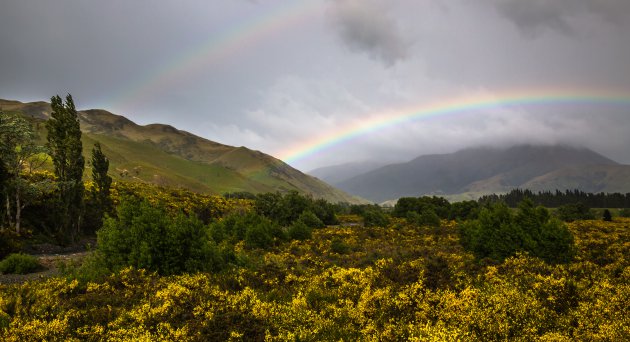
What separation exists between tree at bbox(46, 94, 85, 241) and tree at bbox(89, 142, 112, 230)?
136 inches

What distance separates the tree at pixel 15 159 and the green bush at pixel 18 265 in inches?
482

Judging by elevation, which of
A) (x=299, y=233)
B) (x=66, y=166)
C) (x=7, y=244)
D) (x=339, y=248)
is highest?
(x=66, y=166)

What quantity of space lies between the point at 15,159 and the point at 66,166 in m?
4.20

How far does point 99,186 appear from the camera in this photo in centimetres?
4253

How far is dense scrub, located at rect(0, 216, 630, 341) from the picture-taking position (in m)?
10.1

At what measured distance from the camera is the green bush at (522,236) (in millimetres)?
21594

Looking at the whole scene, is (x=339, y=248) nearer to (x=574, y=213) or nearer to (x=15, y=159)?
(x=15, y=159)

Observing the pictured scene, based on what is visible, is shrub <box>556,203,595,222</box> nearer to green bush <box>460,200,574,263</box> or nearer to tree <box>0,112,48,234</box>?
green bush <box>460,200,574,263</box>

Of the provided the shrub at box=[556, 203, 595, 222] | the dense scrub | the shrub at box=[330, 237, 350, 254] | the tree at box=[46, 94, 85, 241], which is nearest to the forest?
the dense scrub

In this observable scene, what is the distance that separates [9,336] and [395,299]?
40.8 feet

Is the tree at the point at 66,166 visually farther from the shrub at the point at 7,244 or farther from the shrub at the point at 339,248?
the shrub at the point at 339,248

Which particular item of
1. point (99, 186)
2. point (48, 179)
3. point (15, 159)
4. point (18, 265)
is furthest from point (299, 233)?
point (15, 159)

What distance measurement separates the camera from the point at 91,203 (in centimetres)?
4497

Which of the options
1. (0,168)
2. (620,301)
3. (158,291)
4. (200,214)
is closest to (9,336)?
(158,291)
